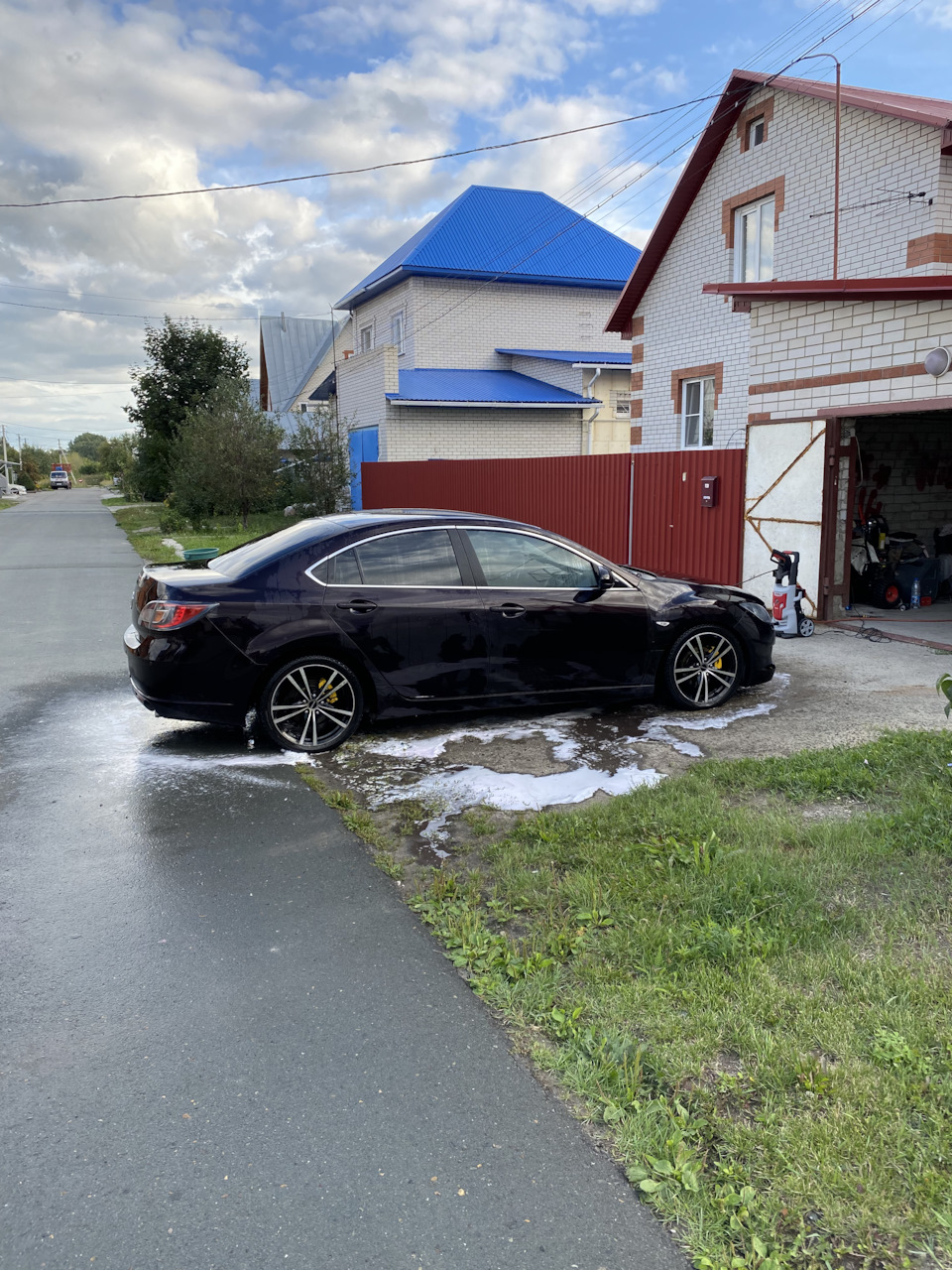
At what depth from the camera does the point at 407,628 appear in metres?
6.62

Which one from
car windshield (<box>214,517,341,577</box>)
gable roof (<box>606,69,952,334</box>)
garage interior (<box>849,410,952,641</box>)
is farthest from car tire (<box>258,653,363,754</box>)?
gable roof (<box>606,69,952,334</box>)

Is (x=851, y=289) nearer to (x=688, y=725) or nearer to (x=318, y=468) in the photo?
(x=688, y=725)

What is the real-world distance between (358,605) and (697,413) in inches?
562

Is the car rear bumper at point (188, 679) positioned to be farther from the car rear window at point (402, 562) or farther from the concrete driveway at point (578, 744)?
the car rear window at point (402, 562)

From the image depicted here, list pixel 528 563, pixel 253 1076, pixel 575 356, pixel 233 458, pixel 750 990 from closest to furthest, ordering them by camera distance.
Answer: pixel 253 1076 → pixel 750 990 → pixel 528 563 → pixel 233 458 → pixel 575 356

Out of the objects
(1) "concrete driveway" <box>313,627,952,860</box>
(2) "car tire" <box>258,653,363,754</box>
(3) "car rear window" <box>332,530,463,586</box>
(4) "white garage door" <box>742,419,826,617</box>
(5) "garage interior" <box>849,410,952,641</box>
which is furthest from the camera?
(5) "garage interior" <box>849,410,952,641</box>

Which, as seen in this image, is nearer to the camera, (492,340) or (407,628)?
(407,628)

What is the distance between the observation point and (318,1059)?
323 centimetres

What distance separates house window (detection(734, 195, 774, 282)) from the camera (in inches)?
683

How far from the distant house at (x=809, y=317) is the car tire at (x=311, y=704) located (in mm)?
6834

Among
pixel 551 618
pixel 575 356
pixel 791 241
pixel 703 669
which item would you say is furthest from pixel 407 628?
pixel 575 356

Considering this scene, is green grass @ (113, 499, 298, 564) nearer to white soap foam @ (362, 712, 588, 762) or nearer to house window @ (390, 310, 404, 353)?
house window @ (390, 310, 404, 353)

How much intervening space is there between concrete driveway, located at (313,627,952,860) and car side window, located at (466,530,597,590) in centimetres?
104

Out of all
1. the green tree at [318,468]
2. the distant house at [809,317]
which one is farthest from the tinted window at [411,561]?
the green tree at [318,468]
